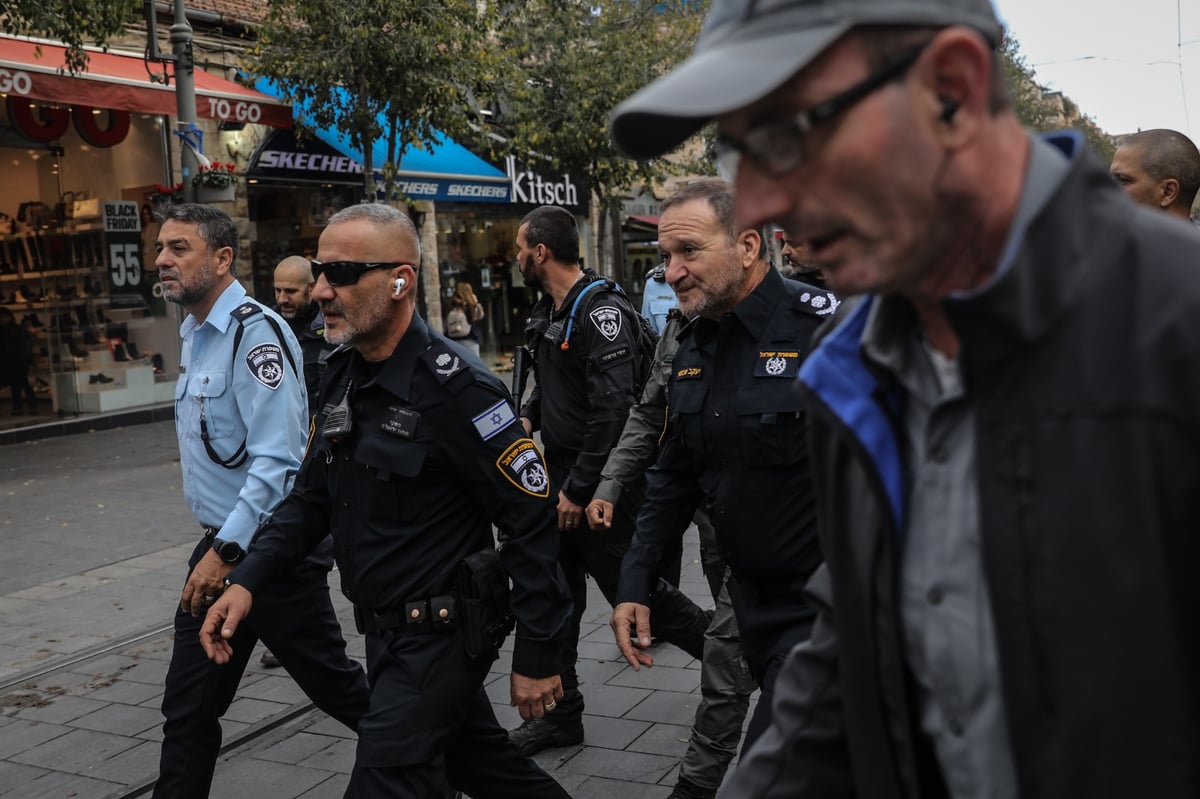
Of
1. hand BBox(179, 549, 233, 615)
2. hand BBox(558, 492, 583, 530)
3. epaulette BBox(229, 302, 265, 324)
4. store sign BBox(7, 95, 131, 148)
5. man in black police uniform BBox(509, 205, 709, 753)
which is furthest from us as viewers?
store sign BBox(7, 95, 131, 148)

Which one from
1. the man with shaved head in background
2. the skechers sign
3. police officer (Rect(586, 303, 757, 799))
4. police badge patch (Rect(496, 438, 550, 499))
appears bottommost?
police officer (Rect(586, 303, 757, 799))

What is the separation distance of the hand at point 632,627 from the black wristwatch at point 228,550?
1.26 meters

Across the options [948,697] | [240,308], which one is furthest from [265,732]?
[948,697]

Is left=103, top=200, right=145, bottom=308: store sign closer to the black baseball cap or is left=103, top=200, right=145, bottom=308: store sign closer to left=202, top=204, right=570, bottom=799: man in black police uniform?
left=202, top=204, right=570, bottom=799: man in black police uniform

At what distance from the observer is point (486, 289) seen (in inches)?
931

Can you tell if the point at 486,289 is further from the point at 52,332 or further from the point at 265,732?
the point at 265,732

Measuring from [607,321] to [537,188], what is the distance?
19.3m

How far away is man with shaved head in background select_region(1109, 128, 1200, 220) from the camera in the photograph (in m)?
4.61

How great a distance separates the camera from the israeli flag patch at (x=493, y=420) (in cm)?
347

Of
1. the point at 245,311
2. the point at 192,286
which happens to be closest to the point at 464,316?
the point at 192,286

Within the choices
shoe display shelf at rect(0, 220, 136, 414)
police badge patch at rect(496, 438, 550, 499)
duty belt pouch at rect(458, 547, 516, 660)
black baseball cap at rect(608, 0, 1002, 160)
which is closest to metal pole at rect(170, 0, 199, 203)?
shoe display shelf at rect(0, 220, 136, 414)

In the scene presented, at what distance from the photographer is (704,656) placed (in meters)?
4.46

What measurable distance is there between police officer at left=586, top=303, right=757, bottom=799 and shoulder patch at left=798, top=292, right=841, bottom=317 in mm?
468

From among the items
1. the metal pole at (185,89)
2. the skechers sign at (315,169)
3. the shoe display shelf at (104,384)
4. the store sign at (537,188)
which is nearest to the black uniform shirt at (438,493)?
the metal pole at (185,89)
